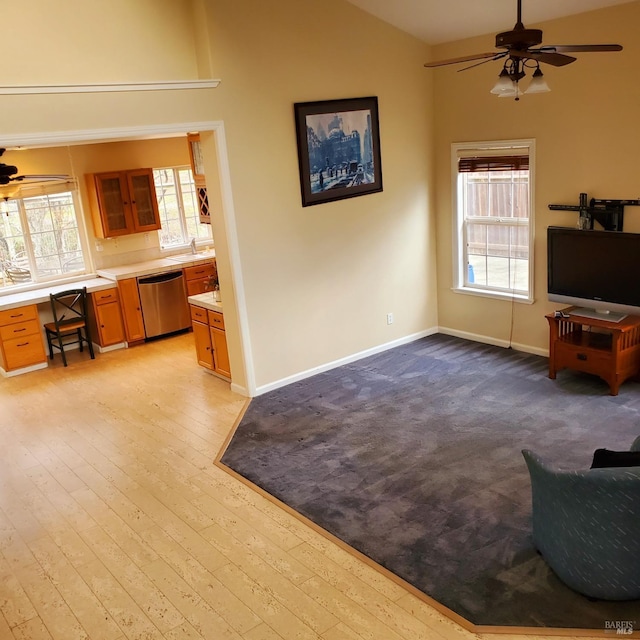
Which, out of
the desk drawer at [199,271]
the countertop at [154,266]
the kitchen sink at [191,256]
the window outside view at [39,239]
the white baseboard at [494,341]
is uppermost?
the window outside view at [39,239]

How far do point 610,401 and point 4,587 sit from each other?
441cm

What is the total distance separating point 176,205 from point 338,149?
11.5ft

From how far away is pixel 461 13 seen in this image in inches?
221

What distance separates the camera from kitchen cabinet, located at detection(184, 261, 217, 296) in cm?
809

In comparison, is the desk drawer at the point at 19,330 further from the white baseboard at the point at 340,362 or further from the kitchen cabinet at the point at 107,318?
the white baseboard at the point at 340,362

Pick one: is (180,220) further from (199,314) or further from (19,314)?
(199,314)

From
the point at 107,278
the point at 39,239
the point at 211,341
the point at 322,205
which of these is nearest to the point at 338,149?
the point at 322,205

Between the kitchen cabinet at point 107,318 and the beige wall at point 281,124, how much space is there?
2.36 metres

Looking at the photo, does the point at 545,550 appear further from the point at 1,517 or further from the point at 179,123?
the point at 179,123

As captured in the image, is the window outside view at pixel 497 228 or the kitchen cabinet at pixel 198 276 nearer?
the window outside view at pixel 497 228

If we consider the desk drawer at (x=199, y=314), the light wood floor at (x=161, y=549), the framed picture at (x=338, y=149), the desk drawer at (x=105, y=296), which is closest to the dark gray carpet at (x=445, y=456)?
the light wood floor at (x=161, y=549)

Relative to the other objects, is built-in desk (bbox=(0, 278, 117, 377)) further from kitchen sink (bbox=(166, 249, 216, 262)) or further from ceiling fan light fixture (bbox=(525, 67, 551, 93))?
ceiling fan light fixture (bbox=(525, 67, 551, 93))

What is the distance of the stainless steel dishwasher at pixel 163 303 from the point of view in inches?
307

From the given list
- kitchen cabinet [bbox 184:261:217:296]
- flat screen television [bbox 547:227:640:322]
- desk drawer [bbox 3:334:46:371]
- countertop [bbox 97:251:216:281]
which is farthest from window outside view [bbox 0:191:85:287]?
Result: flat screen television [bbox 547:227:640:322]
